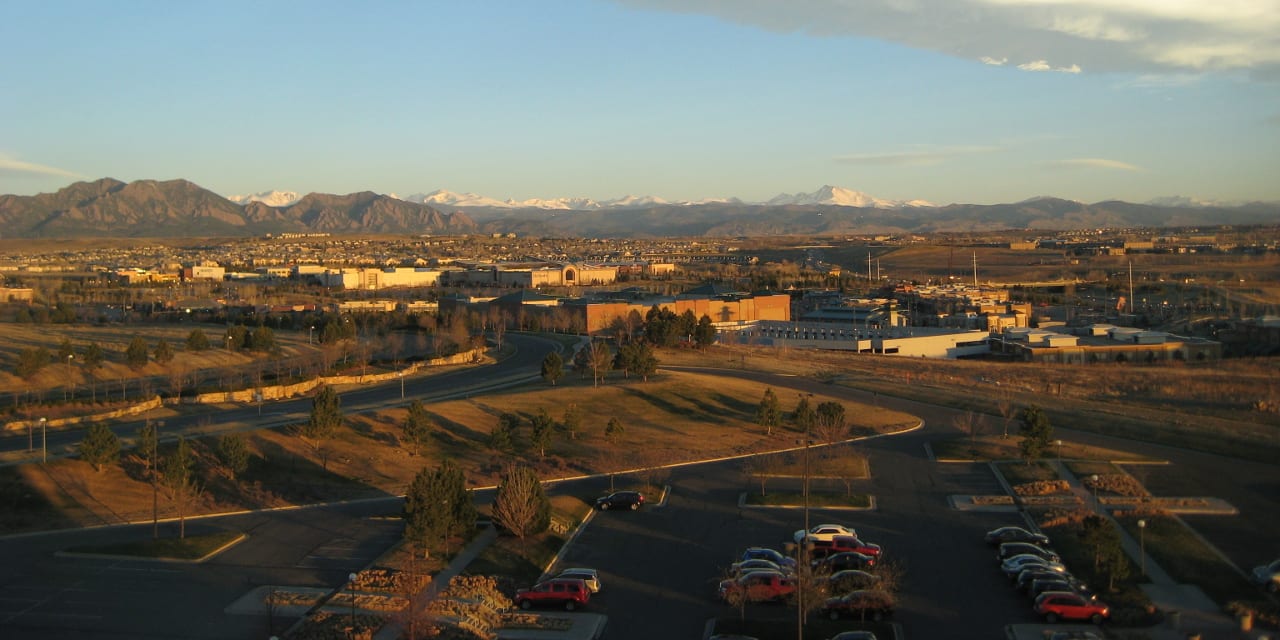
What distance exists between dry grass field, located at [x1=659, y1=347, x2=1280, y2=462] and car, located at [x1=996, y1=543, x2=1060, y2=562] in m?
8.06

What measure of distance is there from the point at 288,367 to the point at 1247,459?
24.0 m

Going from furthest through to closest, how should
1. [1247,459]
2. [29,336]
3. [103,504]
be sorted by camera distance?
[29,336]
[1247,459]
[103,504]

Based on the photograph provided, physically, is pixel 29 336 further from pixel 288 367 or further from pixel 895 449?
pixel 895 449

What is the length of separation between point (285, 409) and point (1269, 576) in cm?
1889

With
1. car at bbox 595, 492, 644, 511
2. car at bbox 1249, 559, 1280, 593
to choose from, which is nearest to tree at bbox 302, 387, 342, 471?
car at bbox 595, 492, 644, 511

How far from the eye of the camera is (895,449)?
20.2 m

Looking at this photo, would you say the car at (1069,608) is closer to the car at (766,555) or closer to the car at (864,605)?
the car at (864,605)

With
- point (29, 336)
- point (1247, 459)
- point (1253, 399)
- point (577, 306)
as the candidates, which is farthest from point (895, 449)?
point (29, 336)

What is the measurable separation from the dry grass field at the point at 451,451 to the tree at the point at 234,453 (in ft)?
0.99

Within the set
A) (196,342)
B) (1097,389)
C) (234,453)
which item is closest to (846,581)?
(234,453)

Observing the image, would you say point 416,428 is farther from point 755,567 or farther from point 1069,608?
point 1069,608

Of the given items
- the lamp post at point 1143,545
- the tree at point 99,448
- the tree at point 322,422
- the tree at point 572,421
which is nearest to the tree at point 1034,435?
the lamp post at point 1143,545

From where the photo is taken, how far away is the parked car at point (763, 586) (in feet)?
39.0

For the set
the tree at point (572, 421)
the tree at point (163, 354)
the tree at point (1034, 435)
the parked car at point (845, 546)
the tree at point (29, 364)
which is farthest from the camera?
the tree at point (163, 354)
